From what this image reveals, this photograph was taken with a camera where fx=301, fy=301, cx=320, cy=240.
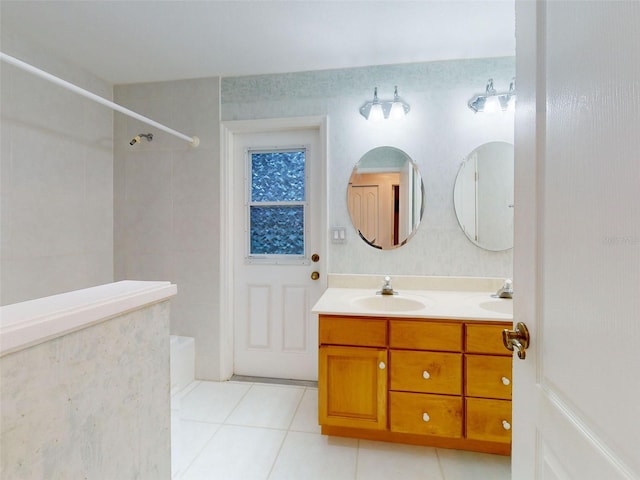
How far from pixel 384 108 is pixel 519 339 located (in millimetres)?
1742

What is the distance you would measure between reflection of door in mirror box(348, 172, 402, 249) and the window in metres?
0.42

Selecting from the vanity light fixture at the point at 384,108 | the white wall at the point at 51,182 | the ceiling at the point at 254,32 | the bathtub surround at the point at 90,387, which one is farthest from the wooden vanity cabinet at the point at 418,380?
the white wall at the point at 51,182

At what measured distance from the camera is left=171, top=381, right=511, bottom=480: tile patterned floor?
1480mm

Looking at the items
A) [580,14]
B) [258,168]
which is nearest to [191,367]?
[258,168]

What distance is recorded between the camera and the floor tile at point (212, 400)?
75.9 inches

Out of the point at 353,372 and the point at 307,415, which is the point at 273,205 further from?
the point at 307,415

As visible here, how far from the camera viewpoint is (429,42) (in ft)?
6.14

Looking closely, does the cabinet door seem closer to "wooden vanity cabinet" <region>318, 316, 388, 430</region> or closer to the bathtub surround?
"wooden vanity cabinet" <region>318, 316, 388, 430</region>

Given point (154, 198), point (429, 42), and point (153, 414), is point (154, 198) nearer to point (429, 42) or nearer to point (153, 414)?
point (153, 414)

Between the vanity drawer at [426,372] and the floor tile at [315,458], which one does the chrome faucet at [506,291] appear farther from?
the floor tile at [315,458]

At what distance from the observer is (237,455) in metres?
1.59

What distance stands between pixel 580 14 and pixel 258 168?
6.86ft

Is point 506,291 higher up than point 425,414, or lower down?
higher up

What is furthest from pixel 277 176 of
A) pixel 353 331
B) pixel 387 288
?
pixel 353 331
